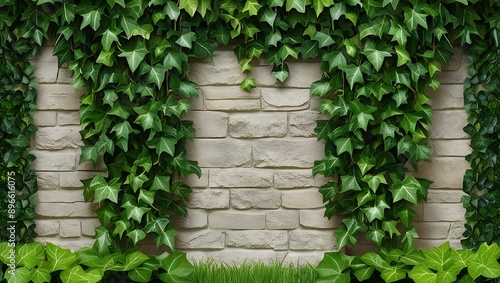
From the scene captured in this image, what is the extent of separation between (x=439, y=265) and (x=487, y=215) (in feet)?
1.04

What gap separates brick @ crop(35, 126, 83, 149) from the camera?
2.56m

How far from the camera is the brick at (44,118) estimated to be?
2.56m

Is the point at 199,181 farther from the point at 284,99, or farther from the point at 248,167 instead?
the point at 284,99

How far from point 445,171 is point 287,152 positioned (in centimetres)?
62

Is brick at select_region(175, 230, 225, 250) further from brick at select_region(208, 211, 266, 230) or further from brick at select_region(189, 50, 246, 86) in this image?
brick at select_region(189, 50, 246, 86)

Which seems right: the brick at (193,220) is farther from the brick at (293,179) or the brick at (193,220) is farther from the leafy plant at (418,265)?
the leafy plant at (418,265)

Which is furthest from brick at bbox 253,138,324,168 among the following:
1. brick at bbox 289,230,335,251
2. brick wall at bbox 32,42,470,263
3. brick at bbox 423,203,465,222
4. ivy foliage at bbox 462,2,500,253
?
ivy foliage at bbox 462,2,500,253

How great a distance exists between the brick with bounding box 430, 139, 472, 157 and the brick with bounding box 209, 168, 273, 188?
2.12 ft

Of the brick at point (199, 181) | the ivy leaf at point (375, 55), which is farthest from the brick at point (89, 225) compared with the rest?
the ivy leaf at point (375, 55)

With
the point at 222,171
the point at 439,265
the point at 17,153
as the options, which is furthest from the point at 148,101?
the point at 439,265

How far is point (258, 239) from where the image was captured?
8.44 feet

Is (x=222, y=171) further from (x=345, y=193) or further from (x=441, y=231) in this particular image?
(x=441, y=231)

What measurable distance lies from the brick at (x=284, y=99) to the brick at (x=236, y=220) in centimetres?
41

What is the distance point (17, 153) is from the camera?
2.53 m
